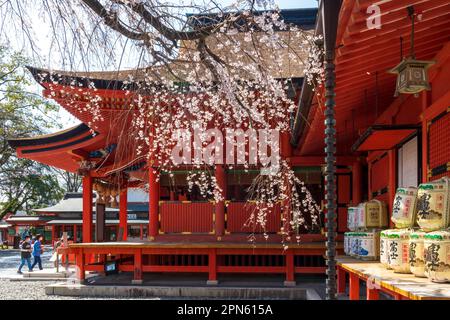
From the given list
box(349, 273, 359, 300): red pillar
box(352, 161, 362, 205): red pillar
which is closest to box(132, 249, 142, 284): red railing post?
box(352, 161, 362, 205): red pillar

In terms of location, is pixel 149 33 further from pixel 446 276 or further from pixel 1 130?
pixel 1 130

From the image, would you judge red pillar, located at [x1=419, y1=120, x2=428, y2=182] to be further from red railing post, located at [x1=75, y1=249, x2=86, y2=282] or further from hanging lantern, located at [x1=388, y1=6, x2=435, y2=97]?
red railing post, located at [x1=75, y1=249, x2=86, y2=282]

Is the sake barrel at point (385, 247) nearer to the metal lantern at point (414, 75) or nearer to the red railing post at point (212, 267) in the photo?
the metal lantern at point (414, 75)

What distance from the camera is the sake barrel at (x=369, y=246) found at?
8.01 m

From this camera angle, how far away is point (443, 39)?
5633 mm

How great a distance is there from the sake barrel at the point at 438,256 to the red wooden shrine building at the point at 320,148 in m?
1.41

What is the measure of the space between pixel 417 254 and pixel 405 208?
1096mm

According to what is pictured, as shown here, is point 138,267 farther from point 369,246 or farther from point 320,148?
point 369,246

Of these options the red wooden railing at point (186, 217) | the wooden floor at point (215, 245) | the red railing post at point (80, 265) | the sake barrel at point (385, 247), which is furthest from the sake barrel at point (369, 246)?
the red railing post at point (80, 265)

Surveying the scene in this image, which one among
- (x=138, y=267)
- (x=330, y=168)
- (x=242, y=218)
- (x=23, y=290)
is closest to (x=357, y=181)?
(x=242, y=218)

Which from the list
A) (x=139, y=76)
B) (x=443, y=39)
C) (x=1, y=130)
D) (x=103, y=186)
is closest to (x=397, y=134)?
(x=443, y=39)

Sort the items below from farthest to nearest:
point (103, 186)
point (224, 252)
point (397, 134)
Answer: point (103, 186) → point (224, 252) → point (397, 134)

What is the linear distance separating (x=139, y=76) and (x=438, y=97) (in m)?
3.42

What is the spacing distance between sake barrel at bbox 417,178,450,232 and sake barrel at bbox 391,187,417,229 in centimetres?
87
